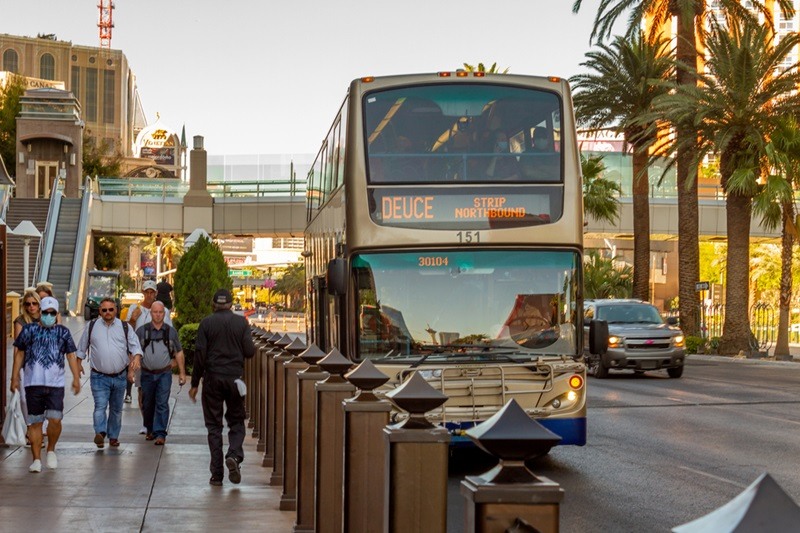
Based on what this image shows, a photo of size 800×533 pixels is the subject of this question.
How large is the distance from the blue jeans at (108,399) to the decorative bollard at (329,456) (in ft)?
21.4

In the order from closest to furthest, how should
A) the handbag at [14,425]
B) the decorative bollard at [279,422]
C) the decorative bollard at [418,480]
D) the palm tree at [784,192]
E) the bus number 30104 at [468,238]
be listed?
the decorative bollard at [418,480], the decorative bollard at [279,422], the bus number 30104 at [468,238], the handbag at [14,425], the palm tree at [784,192]

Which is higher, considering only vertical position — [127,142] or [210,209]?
[127,142]

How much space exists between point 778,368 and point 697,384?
8789mm

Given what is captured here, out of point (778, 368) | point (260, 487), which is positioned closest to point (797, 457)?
point (260, 487)

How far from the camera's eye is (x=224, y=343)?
11.6 metres

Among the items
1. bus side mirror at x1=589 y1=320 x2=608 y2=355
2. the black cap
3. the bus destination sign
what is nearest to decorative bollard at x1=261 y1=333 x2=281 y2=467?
the black cap

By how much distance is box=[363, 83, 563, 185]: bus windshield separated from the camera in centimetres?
1366

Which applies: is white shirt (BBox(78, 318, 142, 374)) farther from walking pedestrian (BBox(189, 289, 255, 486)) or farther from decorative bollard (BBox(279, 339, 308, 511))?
decorative bollard (BBox(279, 339, 308, 511))

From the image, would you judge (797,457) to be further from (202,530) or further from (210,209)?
(210,209)

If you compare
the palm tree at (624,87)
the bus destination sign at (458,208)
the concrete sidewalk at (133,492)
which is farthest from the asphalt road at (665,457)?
the palm tree at (624,87)

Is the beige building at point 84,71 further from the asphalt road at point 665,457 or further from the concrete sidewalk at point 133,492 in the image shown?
the concrete sidewalk at point 133,492

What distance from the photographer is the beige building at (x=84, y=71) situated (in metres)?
150

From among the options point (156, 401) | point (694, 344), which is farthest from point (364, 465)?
point (694, 344)

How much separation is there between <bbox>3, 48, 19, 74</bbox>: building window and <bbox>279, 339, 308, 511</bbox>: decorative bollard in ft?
486
